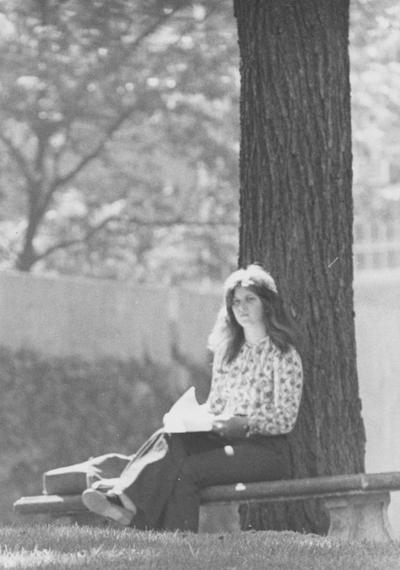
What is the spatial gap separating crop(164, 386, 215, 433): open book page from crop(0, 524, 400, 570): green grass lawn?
695 millimetres

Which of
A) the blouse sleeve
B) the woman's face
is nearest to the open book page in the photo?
the blouse sleeve

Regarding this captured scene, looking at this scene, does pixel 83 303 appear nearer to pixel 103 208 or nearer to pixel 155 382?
pixel 155 382

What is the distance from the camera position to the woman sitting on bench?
841cm

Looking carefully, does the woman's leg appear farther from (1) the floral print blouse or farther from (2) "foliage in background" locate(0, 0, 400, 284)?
(2) "foliage in background" locate(0, 0, 400, 284)

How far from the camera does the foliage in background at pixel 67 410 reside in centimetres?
1496

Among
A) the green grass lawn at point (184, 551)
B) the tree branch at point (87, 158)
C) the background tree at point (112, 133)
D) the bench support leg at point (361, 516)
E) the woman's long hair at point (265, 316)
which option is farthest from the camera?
the tree branch at point (87, 158)

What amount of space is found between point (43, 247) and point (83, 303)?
7218 mm

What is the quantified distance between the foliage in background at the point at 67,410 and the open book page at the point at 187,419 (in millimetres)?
6115

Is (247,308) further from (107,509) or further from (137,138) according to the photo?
(137,138)

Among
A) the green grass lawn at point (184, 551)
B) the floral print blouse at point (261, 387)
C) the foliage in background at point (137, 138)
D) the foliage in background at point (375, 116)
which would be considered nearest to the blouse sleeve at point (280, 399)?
the floral print blouse at point (261, 387)

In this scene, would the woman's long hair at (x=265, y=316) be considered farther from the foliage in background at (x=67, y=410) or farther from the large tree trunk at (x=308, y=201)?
the foliage in background at (x=67, y=410)

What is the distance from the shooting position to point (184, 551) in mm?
7301

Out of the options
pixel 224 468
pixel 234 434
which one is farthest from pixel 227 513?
pixel 234 434

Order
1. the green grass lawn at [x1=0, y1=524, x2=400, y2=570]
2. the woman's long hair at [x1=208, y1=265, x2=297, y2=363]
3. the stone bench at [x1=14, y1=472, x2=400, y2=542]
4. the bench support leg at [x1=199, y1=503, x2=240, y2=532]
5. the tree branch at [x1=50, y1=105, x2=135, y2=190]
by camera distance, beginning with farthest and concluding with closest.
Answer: the tree branch at [x1=50, y1=105, x2=135, y2=190], the woman's long hair at [x1=208, y1=265, x2=297, y2=363], the bench support leg at [x1=199, y1=503, x2=240, y2=532], the stone bench at [x1=14, y1=472, x2=400, y2=542], the green grass lawn at [x1=0, y1=524, x2=400, y2=570]
